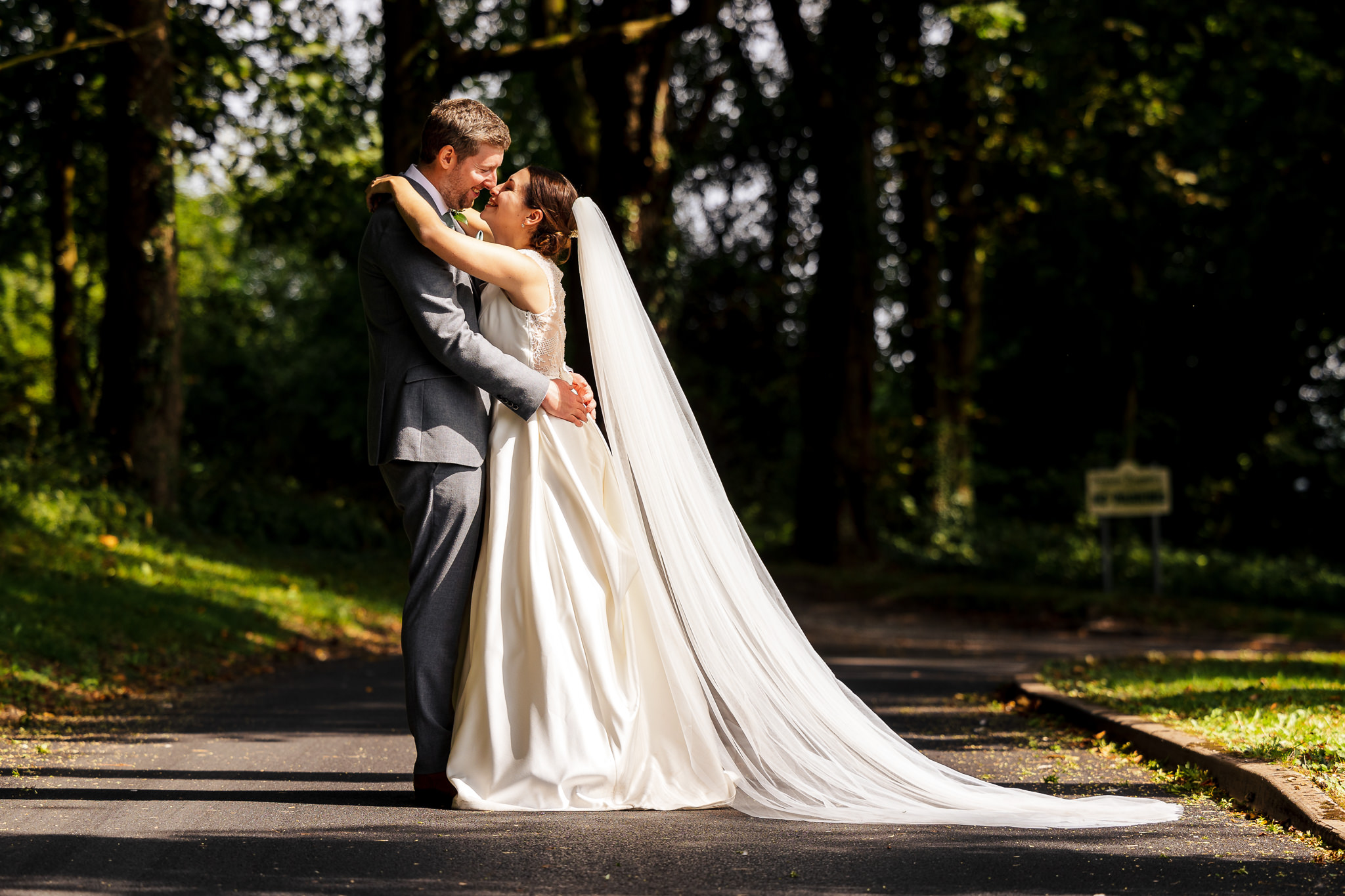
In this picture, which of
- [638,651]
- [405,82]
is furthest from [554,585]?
[405,82]

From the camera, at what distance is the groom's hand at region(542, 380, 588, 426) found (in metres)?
5.00

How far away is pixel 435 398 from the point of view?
4852mm

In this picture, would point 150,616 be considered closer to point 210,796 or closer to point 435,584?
point 210,796

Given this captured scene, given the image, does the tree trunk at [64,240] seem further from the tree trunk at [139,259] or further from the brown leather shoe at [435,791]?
the brown leather shoe at [435,791]

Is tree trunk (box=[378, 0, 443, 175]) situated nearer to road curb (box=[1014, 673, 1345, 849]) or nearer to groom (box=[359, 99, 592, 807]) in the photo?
groom (box=[359, 99, 592, 807])

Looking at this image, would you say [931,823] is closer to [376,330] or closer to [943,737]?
[943,737]

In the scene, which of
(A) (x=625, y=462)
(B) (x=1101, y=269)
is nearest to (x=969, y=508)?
(B) (x=1101, y=269)

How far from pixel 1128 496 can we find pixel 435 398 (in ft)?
53.5

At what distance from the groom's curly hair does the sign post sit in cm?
1590

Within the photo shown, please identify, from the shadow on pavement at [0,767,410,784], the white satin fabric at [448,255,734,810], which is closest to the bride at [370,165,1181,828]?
the white satin fabric at [448,255,734,810]

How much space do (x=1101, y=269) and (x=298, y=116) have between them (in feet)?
51.8

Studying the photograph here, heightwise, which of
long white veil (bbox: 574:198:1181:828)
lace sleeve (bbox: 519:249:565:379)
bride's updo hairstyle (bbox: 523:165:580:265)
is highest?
bride's updo hairstyle (bbox: 523:165:580:265)

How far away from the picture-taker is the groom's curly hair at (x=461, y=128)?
4.87m

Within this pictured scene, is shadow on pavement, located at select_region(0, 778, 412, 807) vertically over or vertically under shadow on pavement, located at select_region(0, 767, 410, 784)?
over
